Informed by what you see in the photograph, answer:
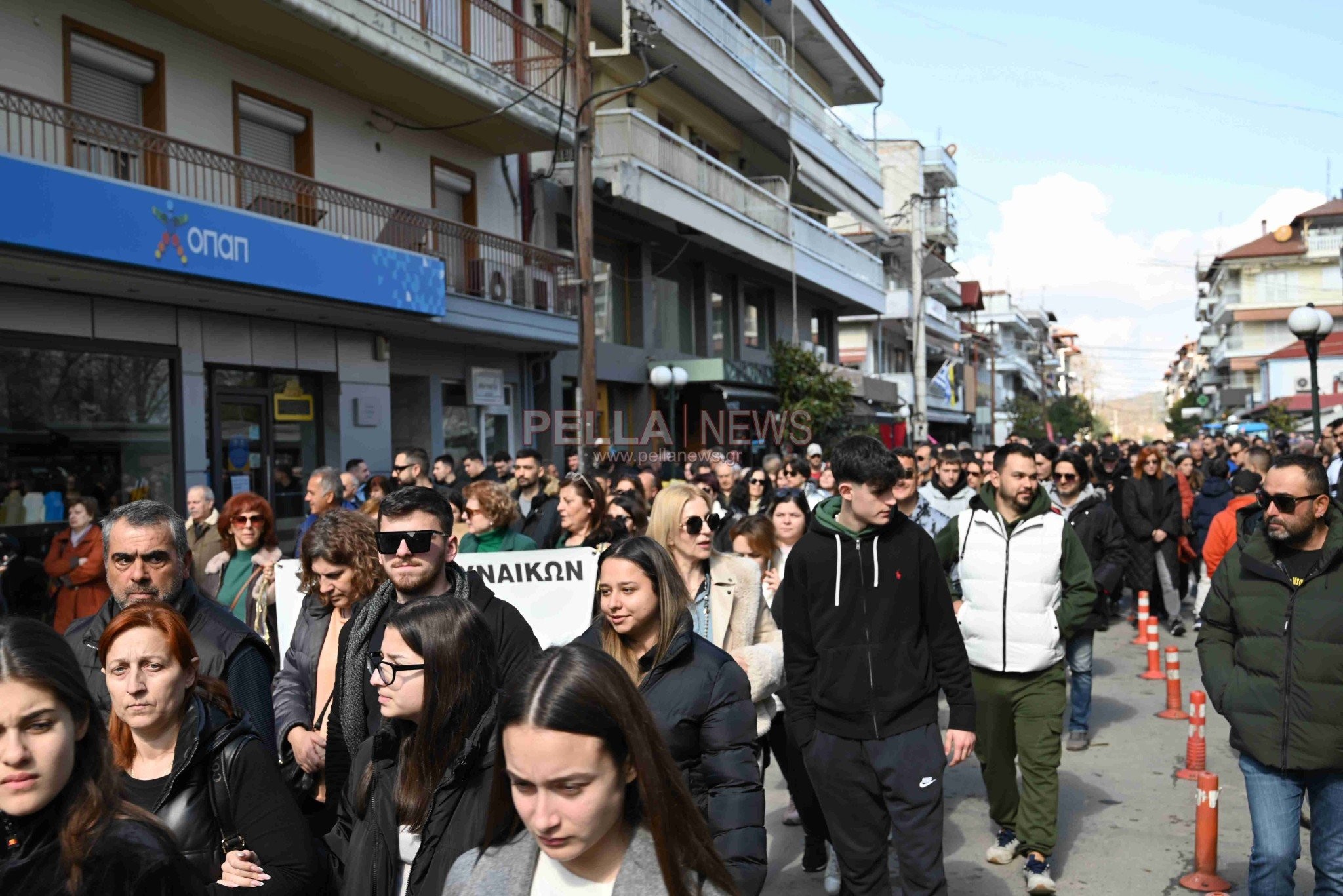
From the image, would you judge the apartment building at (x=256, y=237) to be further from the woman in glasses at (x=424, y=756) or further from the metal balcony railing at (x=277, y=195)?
the woman in glasses at (x=424, y=756)

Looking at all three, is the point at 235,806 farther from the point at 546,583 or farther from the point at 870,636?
the point at 546,583

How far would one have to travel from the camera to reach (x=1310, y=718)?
441 centimetres

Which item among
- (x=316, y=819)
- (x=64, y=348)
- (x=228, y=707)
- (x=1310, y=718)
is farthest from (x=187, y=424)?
(x=1310, y=718)

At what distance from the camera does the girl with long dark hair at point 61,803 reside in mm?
2211

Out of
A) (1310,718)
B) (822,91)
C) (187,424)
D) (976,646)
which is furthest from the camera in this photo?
(822,91)

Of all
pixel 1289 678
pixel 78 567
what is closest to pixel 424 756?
pixel 1289 678

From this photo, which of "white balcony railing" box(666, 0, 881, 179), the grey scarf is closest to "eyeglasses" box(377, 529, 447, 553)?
the grey scarf

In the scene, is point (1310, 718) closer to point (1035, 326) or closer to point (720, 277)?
point (720, 277)

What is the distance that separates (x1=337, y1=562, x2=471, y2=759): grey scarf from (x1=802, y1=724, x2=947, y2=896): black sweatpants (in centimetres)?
175

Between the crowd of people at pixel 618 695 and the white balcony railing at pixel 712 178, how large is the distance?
558 inches

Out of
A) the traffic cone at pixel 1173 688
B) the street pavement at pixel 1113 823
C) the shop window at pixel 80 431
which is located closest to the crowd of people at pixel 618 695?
the street pavement at pixel 1113 823

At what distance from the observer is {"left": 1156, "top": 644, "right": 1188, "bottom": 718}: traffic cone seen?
927 cm

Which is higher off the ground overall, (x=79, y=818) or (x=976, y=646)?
(x=79, y=818)

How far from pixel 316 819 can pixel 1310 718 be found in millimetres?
3687
